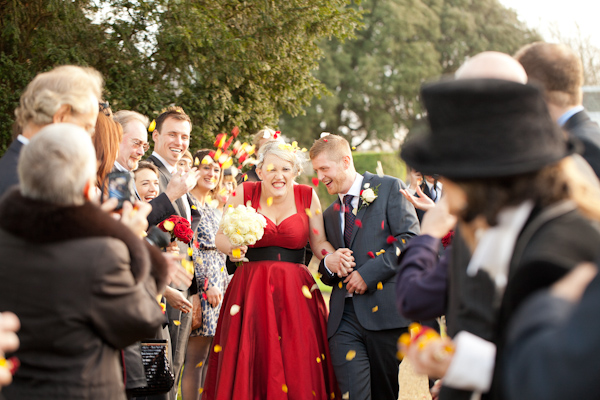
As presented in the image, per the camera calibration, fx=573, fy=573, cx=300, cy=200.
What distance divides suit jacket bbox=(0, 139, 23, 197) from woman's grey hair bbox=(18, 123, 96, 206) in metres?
0.45

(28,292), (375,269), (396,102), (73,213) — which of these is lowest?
A: (396,102)

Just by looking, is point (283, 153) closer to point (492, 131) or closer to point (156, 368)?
point (156, 368)

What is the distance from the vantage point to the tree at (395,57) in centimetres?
2798

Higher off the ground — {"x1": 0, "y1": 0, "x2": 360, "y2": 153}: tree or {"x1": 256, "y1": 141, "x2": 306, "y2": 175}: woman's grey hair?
{"x1": 0, "y1": 0, "x2": 360, "y2": 153}: tree

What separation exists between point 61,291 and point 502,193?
170cm

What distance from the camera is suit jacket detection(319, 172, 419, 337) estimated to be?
469cm

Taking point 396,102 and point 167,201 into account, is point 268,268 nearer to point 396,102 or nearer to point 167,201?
point 167,201

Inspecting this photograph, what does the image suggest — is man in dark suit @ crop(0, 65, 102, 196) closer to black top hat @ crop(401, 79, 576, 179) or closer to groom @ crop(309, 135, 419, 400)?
black top hat @ crop(401, 79, 576, 179)

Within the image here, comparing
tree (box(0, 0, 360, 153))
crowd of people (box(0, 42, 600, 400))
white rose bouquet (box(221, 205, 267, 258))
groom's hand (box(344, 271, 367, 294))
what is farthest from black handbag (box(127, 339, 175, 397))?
tree (box(0, 0, 360, 153))

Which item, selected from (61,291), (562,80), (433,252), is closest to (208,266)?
(61,291)

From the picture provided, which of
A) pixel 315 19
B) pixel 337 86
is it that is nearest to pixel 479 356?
pixel 315 19

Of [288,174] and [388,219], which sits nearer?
[388,219]

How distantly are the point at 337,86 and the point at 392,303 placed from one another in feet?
81.6

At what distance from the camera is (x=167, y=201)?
429 cm
